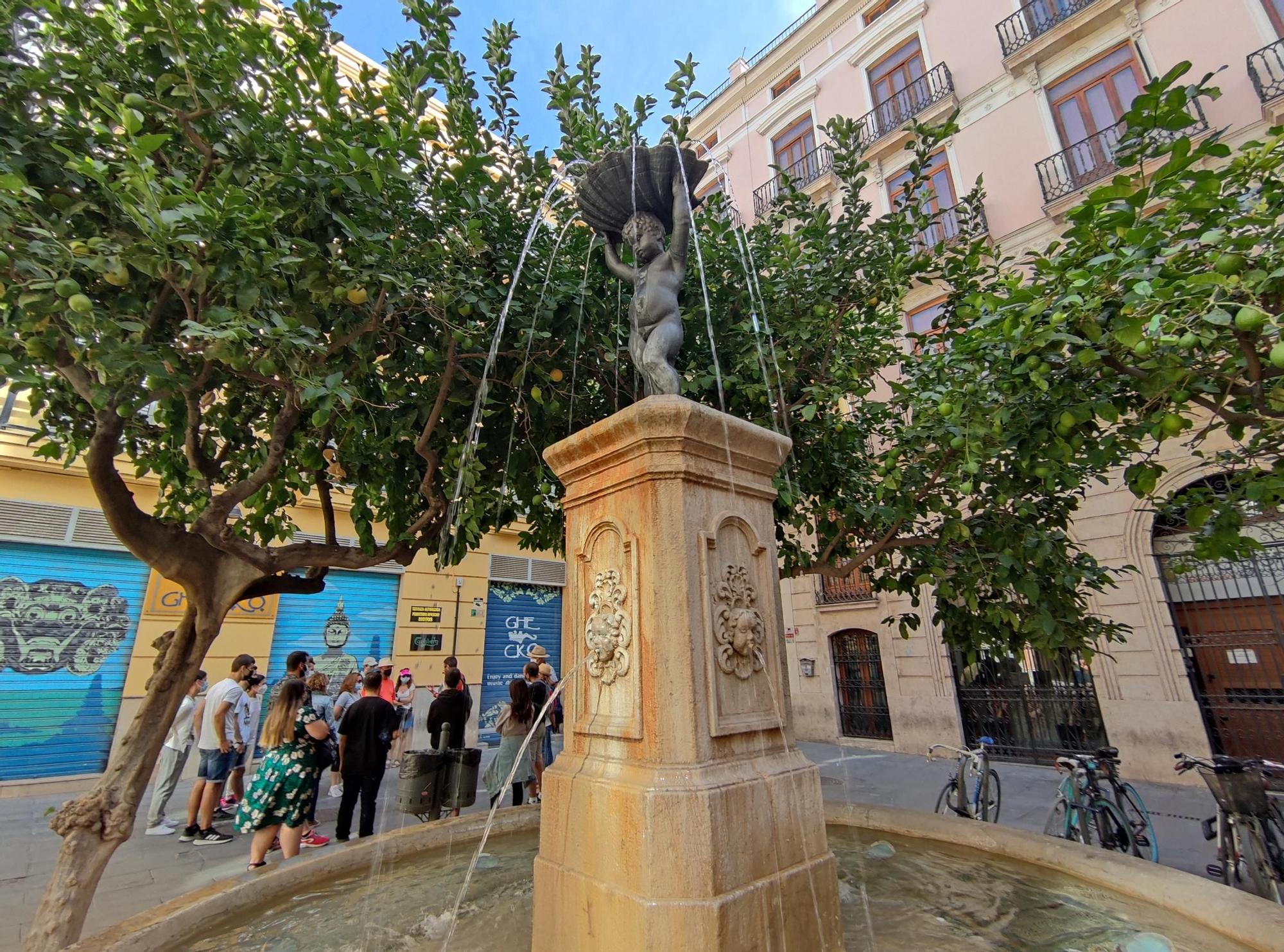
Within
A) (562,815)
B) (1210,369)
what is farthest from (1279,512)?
(562,815)

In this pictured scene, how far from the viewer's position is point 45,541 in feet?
29.1

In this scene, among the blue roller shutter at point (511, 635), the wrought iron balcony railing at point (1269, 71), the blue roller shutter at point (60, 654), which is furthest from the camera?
the blue roller shutter at point (511, 635)

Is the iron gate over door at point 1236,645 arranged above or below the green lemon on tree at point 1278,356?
below

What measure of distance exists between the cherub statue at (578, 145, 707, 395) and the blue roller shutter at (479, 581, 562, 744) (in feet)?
36.6

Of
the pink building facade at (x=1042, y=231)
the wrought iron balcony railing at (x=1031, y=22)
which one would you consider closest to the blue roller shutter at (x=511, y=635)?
the pink building facade at (x=1042, y=231)

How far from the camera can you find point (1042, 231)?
11141 millimetres

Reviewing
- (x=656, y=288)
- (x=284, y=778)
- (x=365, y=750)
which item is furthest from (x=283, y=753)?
(x=656, y=288)

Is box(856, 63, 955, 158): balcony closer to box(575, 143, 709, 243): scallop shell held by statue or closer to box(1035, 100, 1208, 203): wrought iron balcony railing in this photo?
box(1035, 100, 1208, 203): wrought iron balcony railing

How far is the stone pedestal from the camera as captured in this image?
2357mm

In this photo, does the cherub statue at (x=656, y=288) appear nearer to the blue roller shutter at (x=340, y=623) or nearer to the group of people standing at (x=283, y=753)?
the group of people standing at (x=283, y=753)

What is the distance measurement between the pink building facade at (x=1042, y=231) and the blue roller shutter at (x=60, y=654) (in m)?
11.3

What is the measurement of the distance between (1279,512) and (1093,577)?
5.86m

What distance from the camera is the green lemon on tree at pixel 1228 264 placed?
8.01ft

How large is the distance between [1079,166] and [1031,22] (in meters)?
3.43
